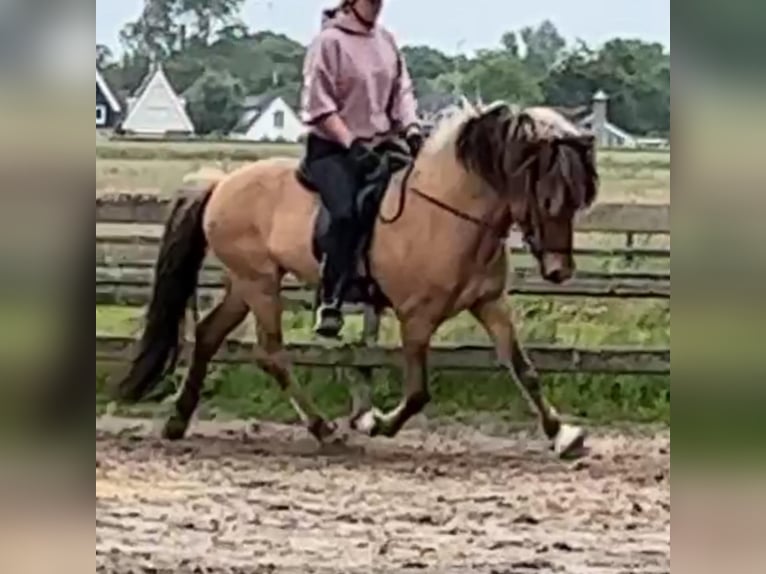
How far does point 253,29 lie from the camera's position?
2.07 m

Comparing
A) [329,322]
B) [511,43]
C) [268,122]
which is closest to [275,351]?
[329,322]

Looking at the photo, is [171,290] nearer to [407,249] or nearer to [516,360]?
[407,249]

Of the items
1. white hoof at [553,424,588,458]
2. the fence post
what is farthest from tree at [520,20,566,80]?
white hoof at [553,424,588,458]

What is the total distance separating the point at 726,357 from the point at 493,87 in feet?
1.53

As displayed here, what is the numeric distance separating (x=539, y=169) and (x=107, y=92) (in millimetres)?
583

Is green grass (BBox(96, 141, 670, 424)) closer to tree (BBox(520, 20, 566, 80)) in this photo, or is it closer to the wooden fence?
the wooden fence

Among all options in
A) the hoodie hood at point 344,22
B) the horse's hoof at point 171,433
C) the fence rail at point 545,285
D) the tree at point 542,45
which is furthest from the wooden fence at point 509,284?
the hoodie hood at point 344,22

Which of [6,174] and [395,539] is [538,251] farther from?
[6,174]

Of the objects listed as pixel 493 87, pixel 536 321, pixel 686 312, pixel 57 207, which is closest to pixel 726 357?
pixel 686 312

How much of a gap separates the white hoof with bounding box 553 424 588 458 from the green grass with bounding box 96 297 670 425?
0.9 inches

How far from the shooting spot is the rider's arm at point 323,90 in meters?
2.07

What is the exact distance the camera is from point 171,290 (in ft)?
6.98

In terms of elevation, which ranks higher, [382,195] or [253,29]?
[253,29]

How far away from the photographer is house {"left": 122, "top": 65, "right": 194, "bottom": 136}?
2084mm
